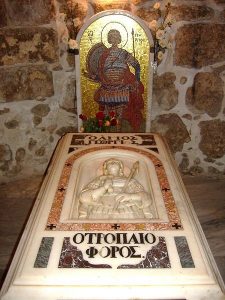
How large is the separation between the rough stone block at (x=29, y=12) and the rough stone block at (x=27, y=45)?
0.08 meters

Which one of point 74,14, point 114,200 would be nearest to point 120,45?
point 74,14

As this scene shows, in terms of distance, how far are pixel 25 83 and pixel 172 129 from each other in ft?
6.40

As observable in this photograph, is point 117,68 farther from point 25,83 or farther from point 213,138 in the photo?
point 213,138

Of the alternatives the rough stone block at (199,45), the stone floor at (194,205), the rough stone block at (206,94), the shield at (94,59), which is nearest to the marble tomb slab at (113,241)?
the stone floor at (194,205)

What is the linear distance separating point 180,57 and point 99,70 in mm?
1005

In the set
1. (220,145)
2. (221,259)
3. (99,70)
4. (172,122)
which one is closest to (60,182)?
(221,259)

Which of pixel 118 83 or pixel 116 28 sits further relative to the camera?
pixel 118 83

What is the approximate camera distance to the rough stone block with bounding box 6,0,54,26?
3.93 meters

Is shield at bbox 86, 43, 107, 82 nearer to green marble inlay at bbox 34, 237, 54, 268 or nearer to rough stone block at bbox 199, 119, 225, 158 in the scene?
rough stone block at bbox 199, 119, 225, 158

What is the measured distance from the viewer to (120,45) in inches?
161

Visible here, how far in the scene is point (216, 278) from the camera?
69.6 inches

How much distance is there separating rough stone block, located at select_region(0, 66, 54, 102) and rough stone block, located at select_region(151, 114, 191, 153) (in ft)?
4.68

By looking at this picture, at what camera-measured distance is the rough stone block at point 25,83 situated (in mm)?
4109

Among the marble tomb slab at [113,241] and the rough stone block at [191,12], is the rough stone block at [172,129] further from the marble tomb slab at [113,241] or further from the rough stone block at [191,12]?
the marble tomb slab at [113,241]
